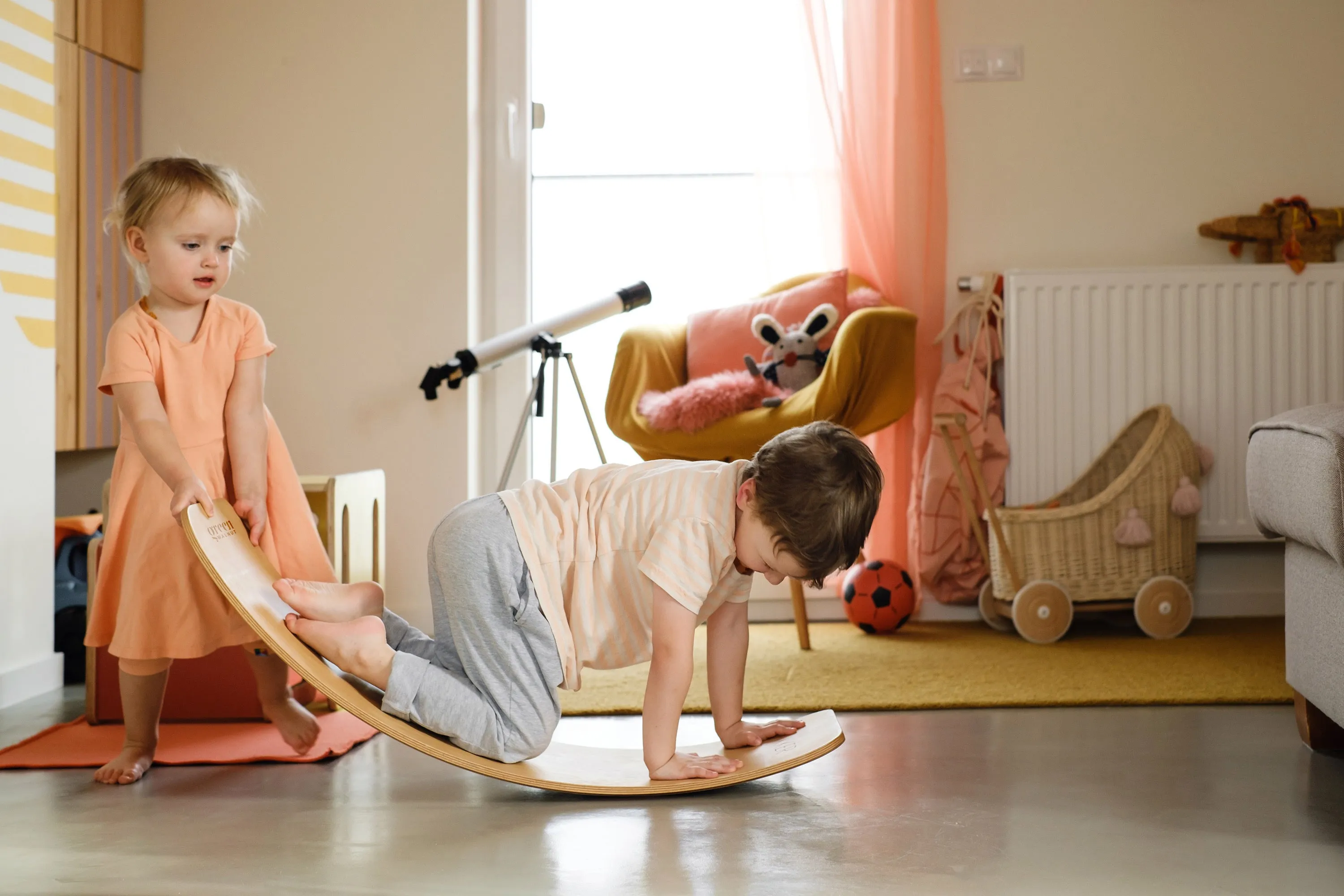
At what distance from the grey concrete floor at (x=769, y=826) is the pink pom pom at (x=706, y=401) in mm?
1002

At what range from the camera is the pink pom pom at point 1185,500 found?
283 centimetres

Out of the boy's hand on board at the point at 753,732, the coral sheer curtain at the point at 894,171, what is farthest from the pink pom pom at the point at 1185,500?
the boy's hand on board at the point at 753,732

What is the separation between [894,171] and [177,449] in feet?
7.15

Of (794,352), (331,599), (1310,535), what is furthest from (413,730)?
(794,352)

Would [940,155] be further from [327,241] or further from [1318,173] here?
[327,241]

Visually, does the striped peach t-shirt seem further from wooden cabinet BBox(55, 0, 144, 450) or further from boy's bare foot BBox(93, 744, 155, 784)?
wooden cabinet BBox(55, 0, 144, 450)

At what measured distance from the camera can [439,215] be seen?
3.15 m

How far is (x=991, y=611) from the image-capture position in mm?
3000

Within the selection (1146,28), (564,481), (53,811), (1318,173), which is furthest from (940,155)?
(53,811)

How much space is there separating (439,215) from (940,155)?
141 cm

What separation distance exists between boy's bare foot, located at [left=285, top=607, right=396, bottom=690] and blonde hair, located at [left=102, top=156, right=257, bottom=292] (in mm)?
593

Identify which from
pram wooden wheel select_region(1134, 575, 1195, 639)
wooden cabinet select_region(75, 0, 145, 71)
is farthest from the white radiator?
wooden cabinet select_region(75, 0, 145, 71)

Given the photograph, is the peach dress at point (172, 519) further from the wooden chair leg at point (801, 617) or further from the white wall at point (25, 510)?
the wooden chair leg at point (801, 617)

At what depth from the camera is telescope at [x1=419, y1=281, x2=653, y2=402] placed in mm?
2729
